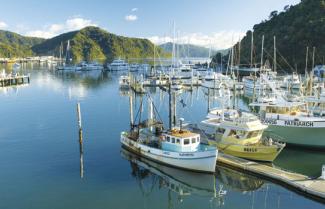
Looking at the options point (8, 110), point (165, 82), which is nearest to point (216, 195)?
point (8, 110)

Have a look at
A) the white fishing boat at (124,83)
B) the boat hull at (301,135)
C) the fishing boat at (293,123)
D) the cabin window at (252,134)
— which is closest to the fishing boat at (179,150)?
the cabin window at (252,134)

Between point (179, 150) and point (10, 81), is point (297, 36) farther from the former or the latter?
point (179, 150)

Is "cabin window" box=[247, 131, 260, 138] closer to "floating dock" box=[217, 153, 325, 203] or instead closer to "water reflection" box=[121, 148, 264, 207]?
"floating dock" box=[217, 153, 325, 203]

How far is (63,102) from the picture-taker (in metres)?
73.3

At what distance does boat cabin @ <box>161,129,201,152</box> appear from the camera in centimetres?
3052

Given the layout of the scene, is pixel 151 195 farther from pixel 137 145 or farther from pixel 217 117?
pixel 217 117

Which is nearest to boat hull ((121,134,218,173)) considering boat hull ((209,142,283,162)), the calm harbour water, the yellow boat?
the calm harbour water

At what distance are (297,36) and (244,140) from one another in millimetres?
112363

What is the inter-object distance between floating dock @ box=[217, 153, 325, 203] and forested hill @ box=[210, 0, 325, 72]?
87488mm

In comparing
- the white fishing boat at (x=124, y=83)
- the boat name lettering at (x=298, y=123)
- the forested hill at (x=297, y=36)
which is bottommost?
the boat name lettering at (x=298, y=123)

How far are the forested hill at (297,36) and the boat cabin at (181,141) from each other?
88488 mm

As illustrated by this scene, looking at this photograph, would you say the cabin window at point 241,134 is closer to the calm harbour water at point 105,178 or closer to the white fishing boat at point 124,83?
the calm harbour water at point 105,178

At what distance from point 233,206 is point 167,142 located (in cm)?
898

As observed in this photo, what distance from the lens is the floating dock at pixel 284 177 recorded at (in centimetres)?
2483
